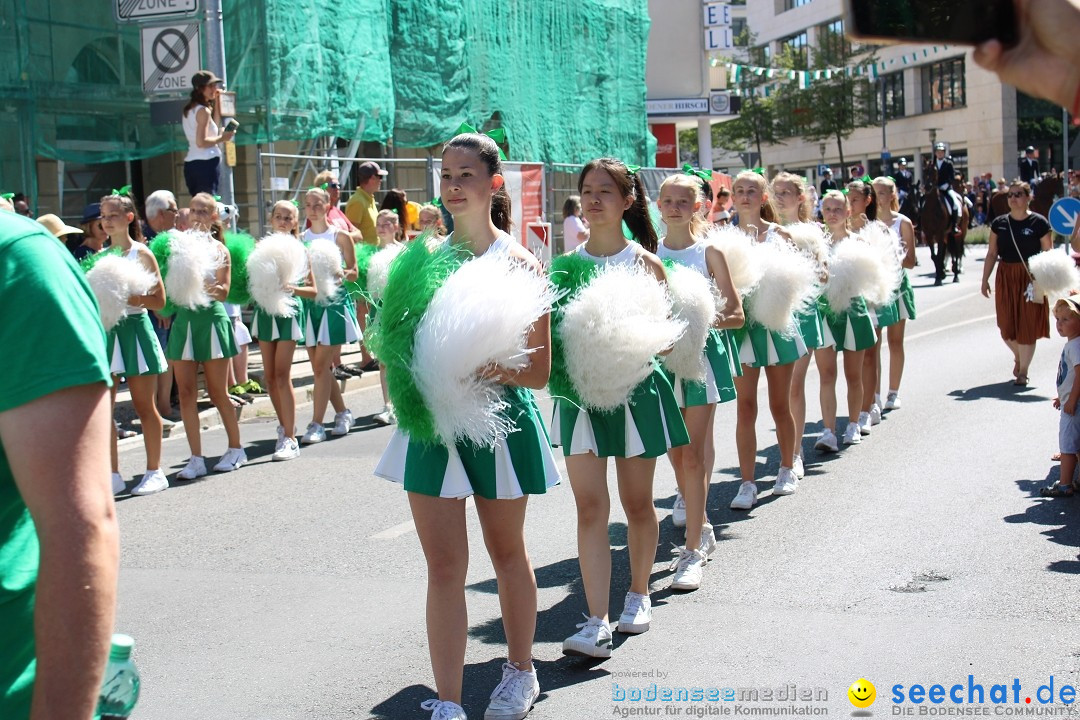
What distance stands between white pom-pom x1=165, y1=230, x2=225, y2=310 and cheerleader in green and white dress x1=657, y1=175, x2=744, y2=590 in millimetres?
3882

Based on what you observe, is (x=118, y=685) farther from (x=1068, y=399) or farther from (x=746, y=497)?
(x=1068, y=399)

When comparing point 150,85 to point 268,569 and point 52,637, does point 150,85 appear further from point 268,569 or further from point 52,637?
point 52,637

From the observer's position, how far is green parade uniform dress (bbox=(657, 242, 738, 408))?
19.5ft

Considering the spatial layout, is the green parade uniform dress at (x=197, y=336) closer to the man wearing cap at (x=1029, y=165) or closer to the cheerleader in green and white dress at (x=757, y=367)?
the cheerleader in green and white dress at (x=757, y=367)

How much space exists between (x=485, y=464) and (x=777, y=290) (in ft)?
11.3

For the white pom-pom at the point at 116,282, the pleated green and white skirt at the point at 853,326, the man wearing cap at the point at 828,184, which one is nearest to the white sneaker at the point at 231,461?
the white pom-pom at the point at 116,282

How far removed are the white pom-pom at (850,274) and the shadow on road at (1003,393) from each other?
2555 millimetres

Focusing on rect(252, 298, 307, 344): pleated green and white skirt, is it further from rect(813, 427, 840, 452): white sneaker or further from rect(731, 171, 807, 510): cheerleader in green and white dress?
rect(813, 427, 840, 452): white sneaker

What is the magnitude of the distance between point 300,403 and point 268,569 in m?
6.16

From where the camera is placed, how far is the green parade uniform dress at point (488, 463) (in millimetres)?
4078

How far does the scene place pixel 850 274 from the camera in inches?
350

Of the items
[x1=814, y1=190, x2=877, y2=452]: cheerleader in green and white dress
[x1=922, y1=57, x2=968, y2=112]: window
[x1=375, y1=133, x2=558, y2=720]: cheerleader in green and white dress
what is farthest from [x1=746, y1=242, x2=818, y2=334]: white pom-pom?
[x1=922, y1=57, x2=968, y2=112]: window

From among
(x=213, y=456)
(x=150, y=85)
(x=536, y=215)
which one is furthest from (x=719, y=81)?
(x=213, y=456)

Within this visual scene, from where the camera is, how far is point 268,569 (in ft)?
20.6
